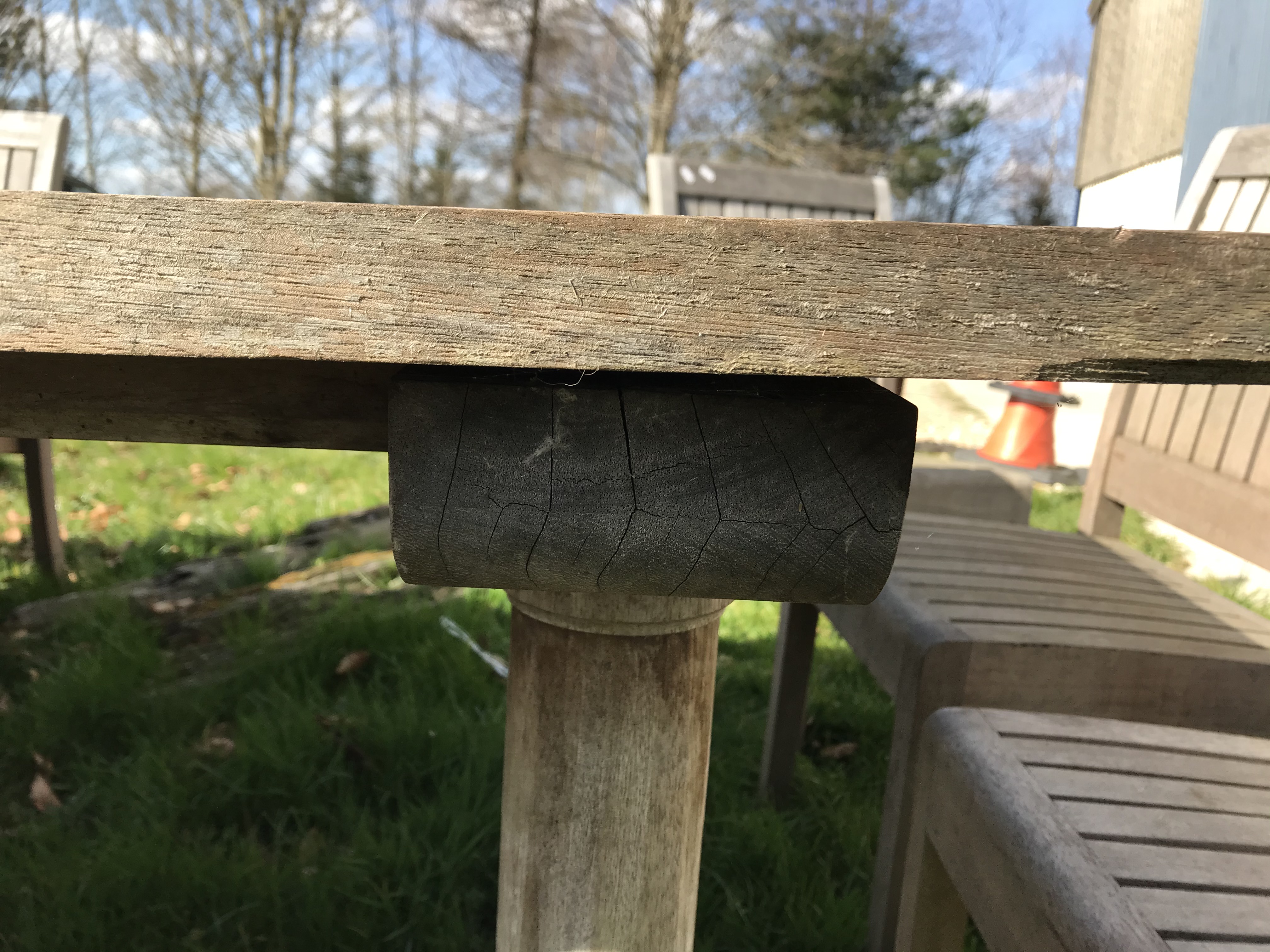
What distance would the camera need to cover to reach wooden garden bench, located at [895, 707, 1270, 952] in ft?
2.15

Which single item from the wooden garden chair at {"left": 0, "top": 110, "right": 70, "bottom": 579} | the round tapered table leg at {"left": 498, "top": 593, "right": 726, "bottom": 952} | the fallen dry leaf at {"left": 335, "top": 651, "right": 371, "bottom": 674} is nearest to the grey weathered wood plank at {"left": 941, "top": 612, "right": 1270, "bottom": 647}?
the round tapered table leg at {"left": 498, "top": 593, "right": 726, "bottom": 952}

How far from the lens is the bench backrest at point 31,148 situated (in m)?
2.21

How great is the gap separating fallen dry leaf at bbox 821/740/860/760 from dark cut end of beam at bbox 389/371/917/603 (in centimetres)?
157

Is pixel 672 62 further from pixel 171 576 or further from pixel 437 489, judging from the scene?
pixel 437 489

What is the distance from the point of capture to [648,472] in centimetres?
52

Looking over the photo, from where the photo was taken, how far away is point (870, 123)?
12609 millimetres

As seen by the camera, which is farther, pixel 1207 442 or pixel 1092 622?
pixel 1207 442

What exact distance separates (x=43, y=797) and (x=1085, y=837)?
5.68 feet

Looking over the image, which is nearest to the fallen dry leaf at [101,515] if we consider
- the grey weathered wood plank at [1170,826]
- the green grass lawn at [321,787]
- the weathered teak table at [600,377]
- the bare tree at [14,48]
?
the green grass lawn at [321,787]

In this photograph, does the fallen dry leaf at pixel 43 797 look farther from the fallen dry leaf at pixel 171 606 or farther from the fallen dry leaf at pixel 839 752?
the fallen dry leaf at pixel 839 752

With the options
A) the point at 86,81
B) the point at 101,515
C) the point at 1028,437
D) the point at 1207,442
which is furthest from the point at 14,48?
the point at 1207,442

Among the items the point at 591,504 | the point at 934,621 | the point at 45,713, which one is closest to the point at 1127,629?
the point at 934,621

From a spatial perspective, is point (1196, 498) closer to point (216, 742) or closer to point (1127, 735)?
point (1127, 735)

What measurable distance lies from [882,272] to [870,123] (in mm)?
13562
